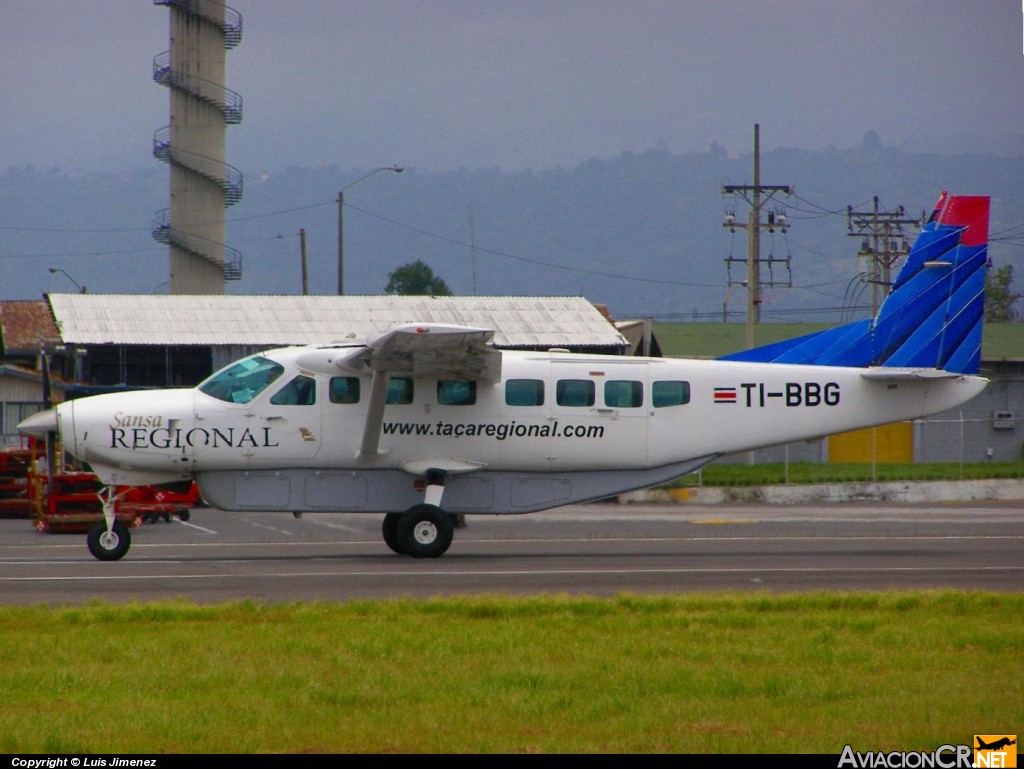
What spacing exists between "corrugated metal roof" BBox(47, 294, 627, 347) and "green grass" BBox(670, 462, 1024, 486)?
15.1ft

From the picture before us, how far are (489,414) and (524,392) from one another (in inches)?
22.9

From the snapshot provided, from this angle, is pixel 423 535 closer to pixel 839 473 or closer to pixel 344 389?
pixel 344 389

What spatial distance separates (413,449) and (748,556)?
15.2 feet

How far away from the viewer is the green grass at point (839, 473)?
32000mm

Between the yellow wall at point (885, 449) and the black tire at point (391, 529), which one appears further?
the yellow wall at point (885, 449)

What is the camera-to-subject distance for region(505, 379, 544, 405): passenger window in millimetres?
17859

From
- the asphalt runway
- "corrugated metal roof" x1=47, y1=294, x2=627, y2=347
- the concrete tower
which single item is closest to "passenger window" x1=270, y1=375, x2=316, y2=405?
the asphalt runway

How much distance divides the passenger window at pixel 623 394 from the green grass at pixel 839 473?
12264 millimetres

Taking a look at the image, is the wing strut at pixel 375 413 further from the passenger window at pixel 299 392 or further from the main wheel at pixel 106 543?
the main wheel at pixel 106 543

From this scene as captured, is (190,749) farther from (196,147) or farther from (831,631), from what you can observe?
(196,147)

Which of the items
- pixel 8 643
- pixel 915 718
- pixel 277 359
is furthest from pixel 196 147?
pixel 915 718

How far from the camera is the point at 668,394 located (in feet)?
59.7

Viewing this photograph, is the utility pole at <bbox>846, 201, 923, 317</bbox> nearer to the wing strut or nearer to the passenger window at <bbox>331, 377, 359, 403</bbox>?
the passenger window at <bbox>331, 377, 359, 403</bbox>

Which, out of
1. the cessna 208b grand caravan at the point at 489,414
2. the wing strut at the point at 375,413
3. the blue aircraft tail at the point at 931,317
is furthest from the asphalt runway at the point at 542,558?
the blue aircraft tail at the point at 931,317
